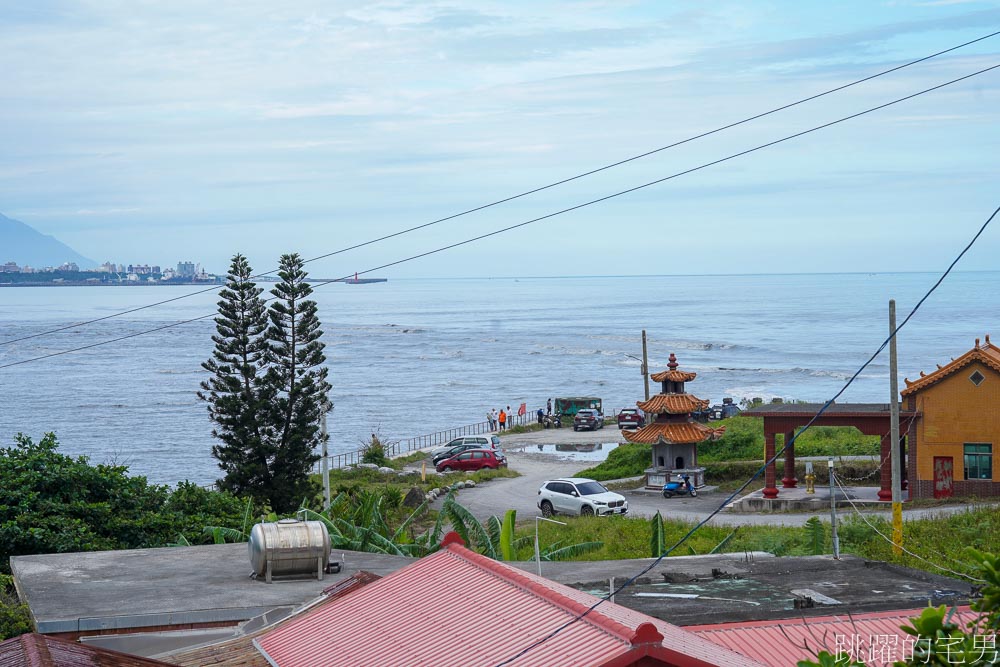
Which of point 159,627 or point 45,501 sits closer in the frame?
point 159,627

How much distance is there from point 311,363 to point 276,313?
6.92ft

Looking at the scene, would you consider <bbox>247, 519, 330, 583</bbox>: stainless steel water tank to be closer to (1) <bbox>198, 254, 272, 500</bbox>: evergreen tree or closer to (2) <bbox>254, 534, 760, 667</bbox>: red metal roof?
(2) <bbox>254, 534, 760, 667</bbox>: red metal roof

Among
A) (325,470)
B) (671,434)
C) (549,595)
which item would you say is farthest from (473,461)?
(549,595)

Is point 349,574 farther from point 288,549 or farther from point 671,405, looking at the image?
point 671,405

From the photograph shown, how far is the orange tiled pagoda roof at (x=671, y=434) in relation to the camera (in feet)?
117

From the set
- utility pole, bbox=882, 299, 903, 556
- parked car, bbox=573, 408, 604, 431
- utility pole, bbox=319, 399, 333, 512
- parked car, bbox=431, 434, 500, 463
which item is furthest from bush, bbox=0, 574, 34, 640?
parked car, bbox=573, 408, 604, 431

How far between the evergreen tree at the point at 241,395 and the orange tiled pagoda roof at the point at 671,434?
12.1 metres

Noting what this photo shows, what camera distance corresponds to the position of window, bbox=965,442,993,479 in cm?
3034

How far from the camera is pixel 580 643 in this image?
23.9ft

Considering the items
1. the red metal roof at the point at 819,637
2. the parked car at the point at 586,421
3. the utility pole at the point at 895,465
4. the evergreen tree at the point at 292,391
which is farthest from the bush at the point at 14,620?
the parked car at the point at 586,421

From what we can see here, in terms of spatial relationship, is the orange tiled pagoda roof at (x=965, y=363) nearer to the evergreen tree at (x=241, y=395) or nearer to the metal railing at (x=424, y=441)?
the evergreen tree at (x=241, y=395)

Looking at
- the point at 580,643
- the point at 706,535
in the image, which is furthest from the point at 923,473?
the point at 580,643

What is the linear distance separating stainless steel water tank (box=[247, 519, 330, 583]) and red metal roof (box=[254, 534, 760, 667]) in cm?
474

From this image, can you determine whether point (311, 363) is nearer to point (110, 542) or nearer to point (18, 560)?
point (110, 542)
